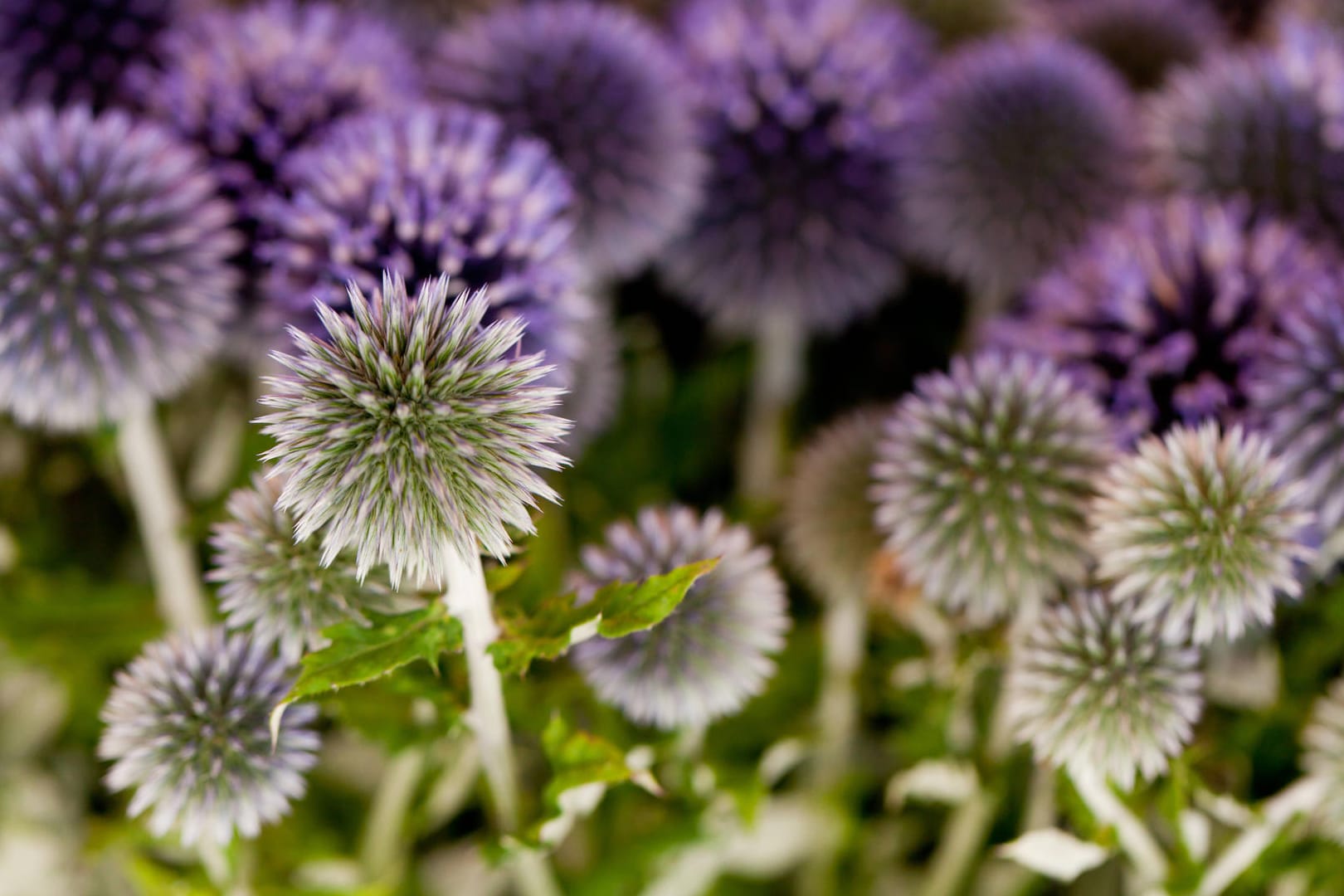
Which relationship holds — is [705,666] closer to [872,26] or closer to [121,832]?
[121,832]

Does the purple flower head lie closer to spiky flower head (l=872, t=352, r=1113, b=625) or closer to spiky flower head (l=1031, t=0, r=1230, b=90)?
spiky flower head (l=872, t=352, r=1113, b=625)

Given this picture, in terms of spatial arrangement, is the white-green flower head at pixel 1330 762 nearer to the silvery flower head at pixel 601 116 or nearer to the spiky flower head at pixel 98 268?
the silvery flower head at pixel 601 116

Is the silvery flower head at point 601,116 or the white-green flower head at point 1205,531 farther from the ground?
the silvery flower head at point 601,116

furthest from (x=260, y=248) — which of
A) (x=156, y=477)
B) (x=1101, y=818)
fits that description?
(x=1101, y=818)

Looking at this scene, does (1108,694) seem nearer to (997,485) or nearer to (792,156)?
(997,485)

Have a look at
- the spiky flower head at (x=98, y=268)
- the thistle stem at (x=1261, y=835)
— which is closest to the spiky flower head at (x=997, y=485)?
the thistle stem at (x=1261, y=835)

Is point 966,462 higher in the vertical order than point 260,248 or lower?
lower
